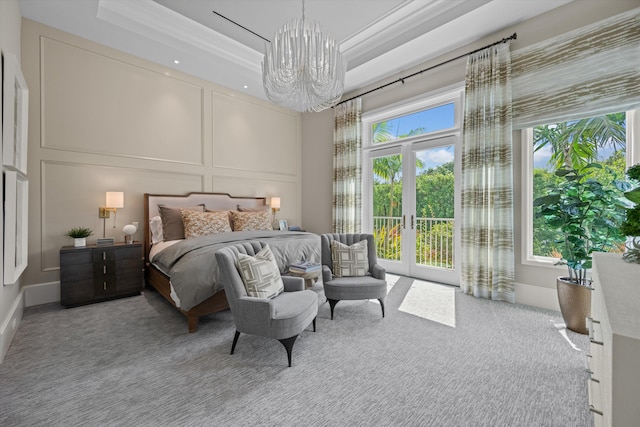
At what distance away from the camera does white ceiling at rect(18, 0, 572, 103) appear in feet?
10.4

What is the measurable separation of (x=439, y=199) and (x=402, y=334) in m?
2.41

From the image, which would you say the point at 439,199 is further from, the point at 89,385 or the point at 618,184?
the point at 89,385

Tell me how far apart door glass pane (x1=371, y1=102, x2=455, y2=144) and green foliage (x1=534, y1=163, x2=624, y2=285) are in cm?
186

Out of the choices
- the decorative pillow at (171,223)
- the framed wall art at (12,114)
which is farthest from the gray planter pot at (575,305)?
the framed wall art at (12,114)

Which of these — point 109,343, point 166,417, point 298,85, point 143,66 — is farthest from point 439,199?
point 143,66

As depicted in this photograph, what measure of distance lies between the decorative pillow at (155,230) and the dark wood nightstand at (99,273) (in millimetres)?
314

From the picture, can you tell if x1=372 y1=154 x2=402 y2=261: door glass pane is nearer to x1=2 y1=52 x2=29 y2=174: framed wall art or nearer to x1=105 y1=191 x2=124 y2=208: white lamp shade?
x1=105 y1=191 x2=124 y2=208: white lamp shade

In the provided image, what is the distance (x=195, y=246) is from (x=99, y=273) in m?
1.49

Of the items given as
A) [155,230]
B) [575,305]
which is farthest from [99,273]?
[575,305]

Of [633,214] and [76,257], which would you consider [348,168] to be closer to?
[633,214]

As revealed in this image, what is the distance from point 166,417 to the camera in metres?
1.54

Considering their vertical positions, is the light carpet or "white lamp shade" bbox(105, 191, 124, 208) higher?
"white lamp shade" bbox(105, 191, 124, 208)

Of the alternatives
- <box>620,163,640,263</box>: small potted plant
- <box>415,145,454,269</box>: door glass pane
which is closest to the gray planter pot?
<box>620,163,640,263</box>: small potted plant

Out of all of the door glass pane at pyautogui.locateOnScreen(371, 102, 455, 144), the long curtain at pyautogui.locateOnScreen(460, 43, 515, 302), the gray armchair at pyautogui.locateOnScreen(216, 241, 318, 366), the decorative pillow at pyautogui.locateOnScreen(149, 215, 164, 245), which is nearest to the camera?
the gray armchair at pyautogui.locateOnScreen(216, 241, 318, 366)
